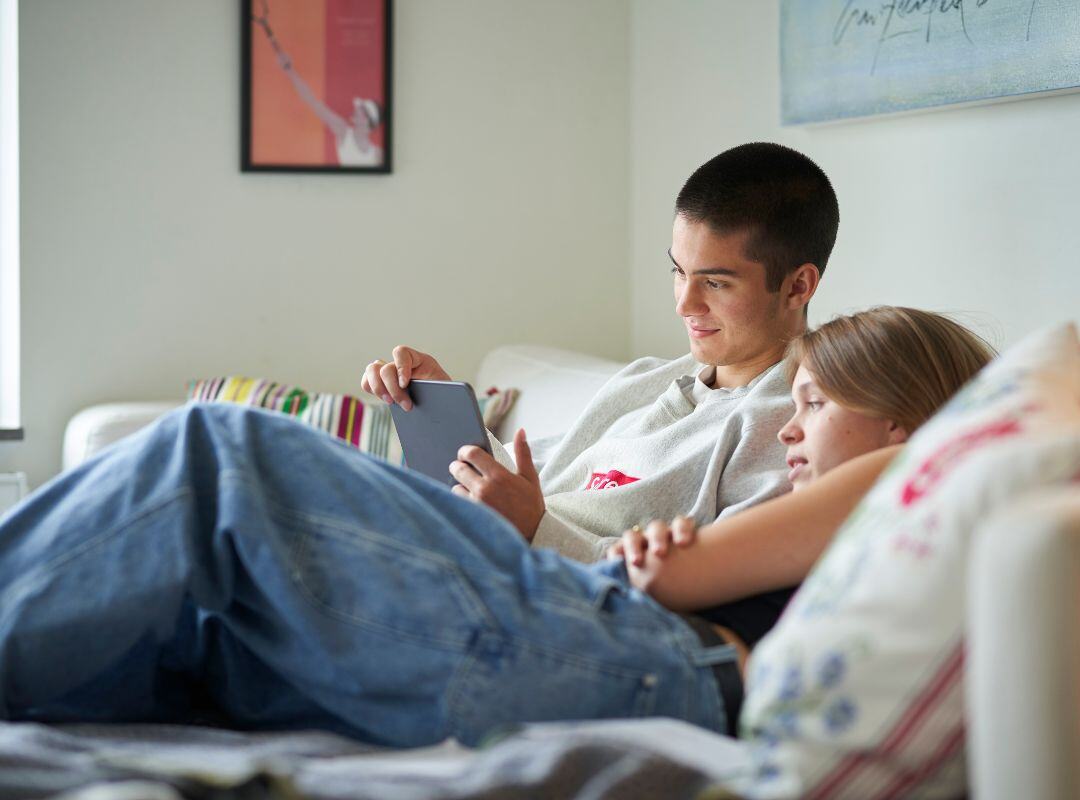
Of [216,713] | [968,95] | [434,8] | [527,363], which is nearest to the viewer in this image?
[216,713]

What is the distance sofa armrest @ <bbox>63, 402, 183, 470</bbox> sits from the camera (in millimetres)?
2809

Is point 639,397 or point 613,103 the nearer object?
point 639,397

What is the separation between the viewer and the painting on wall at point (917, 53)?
1864 millimetres

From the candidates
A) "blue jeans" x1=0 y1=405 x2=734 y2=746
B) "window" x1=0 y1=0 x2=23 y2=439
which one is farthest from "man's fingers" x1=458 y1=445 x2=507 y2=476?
"window" x1=0 y1=0 x2=23 y2=439

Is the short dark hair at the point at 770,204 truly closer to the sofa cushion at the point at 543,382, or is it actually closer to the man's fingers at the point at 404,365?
the man's fingers at the point at 404,365

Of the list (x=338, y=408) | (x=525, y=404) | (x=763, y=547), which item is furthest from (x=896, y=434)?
(x=338, y=408)

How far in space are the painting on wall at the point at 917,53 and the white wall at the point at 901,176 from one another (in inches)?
2.1

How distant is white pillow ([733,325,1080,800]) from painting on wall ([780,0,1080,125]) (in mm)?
1115

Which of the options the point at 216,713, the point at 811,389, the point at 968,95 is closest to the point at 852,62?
the point at 968,95

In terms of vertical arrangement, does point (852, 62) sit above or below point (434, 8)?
below

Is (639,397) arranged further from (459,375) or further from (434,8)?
(434,8)

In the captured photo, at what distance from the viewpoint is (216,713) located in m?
1.29

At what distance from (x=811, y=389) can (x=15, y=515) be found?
880 millimetres
